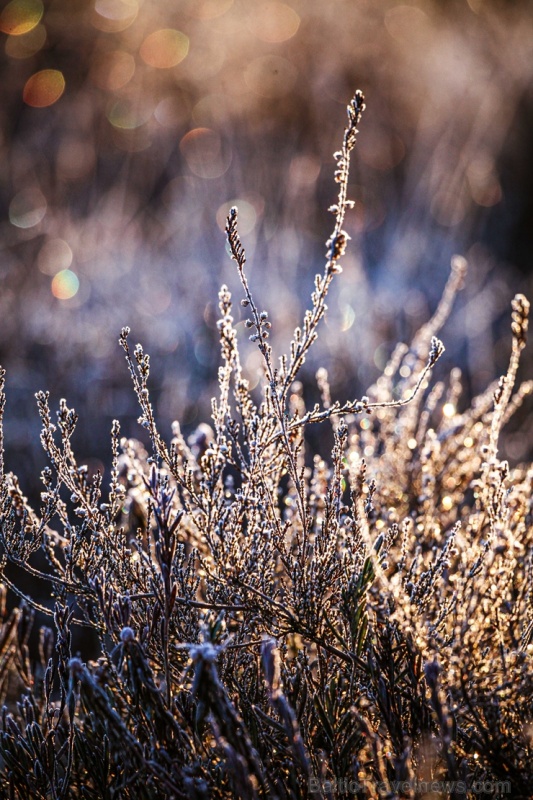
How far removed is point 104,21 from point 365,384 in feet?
52.7

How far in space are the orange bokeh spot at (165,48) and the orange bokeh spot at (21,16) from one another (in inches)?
126

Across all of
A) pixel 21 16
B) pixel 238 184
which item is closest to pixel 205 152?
pixel 238 184

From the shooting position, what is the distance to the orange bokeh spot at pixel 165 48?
606 inches

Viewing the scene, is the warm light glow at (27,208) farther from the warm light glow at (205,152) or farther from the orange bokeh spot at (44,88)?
the orange bokeh spot at (44,88)

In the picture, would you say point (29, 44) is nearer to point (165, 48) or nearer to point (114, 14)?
point (114, 14)

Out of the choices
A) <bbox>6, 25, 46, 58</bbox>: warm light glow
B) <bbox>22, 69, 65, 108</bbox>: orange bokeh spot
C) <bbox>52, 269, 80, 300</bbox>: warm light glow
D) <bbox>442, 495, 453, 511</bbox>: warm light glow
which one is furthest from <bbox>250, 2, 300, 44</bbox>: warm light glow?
<bbox>442, 495, 453, 511</bbox>: warm light glow

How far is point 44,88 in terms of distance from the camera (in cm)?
1689

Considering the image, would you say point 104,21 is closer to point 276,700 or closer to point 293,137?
point 293,137

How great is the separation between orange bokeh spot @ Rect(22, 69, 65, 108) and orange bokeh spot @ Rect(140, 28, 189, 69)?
2586mm

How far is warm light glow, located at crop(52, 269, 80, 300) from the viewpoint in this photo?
334 inches

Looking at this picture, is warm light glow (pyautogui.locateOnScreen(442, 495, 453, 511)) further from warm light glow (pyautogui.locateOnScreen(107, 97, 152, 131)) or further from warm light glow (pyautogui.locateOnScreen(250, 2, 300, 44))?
warm light glow (pyautogui.locateOnScreen(107, 97, 152, 131))

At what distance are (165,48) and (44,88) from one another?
379cm

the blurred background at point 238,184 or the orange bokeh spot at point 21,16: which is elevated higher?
the orange bokeh spot at point 21,16

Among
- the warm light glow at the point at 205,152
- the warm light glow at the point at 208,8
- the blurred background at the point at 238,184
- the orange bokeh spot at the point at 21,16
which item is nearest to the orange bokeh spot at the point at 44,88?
the blurred background at the point at 238,184
